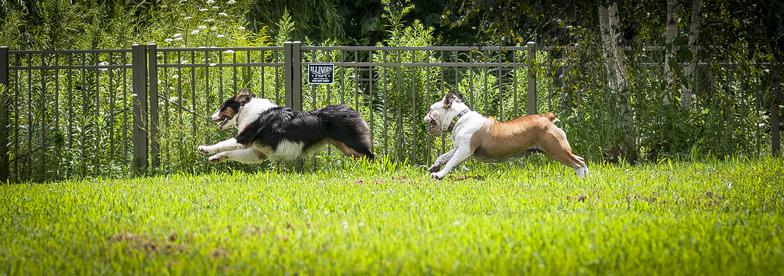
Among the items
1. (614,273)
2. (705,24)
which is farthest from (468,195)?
(705,24)

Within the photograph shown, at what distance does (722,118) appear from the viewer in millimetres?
11406

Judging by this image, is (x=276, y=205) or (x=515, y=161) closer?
(x=276, y=205)

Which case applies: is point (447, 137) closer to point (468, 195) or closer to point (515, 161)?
point (515, 161)

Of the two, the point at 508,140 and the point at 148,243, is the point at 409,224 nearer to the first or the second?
the point at 148,243

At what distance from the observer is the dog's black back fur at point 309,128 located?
10586mm

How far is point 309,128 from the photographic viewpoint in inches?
418

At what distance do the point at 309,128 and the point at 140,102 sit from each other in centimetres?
225

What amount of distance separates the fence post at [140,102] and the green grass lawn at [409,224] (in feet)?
5.10

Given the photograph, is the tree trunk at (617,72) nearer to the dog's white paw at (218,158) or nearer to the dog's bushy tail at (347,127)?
the dog's bushy tail at (347,127)

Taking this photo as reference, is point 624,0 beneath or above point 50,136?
above

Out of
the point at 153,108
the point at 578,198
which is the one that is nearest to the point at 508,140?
the point at 578,198

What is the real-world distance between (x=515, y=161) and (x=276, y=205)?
170 inches

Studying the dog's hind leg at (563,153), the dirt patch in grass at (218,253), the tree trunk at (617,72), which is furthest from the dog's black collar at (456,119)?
the dirt patch in grass at (218,253)

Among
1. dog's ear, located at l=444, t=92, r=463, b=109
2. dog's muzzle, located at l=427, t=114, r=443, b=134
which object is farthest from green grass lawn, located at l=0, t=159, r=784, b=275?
dog's ear, located at l=444, t=92, r=463, b=109
